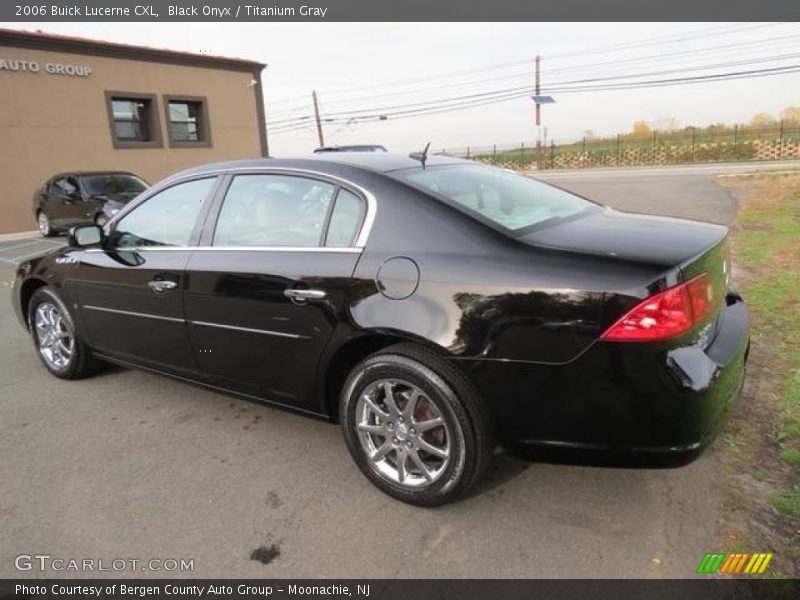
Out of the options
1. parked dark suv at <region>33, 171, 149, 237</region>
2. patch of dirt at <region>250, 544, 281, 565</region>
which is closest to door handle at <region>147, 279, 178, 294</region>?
patch of dirt at <region>250, 544, 281, 565</region>

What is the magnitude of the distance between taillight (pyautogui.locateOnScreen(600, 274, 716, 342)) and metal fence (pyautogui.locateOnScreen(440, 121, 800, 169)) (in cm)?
3979

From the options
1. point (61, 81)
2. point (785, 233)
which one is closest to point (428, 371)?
point (785, 233)

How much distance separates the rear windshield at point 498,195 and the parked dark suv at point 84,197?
11.1m

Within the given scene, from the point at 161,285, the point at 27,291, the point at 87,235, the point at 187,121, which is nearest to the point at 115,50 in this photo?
the point at 187,121

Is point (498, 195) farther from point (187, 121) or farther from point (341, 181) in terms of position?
point (187, 121)

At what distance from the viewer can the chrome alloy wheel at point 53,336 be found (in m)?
4.46

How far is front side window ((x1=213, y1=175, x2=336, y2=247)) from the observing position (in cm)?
302

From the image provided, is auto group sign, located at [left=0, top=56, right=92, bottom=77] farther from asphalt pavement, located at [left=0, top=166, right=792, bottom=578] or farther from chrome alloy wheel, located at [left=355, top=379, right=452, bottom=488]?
chrome alloy wheel, located at [left=355, top=379, right=452, bottom=488]

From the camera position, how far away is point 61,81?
1603 cm

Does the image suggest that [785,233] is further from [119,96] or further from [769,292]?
[119,96]

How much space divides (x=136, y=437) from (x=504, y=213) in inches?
98.1

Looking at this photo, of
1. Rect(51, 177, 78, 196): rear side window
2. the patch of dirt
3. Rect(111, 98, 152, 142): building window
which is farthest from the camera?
Rect(111, 98, 152, 142): building window

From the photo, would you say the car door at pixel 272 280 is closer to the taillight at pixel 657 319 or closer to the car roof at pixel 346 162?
the car roof at pixel 346 162

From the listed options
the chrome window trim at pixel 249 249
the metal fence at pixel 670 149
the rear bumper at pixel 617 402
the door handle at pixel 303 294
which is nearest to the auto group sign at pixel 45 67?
the chrome window trim at pixel 249 249
